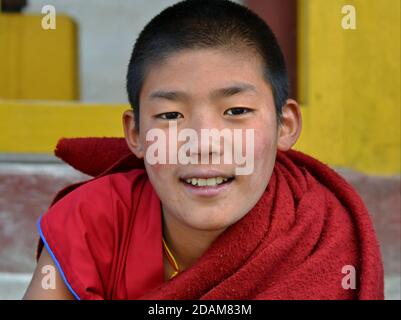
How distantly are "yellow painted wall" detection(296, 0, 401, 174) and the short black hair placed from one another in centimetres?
96

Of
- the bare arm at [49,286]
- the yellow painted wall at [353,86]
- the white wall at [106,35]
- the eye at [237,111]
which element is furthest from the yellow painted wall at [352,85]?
the white wall at [106,35]

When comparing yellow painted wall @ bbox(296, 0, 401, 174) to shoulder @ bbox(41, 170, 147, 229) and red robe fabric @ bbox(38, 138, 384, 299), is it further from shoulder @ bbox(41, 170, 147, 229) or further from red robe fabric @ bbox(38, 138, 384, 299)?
shoulder @ bbox(41, 170, 147, 229)

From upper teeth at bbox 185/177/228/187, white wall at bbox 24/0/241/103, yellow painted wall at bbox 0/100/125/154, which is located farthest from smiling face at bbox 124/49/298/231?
white wall at bbox 24/0/241/103

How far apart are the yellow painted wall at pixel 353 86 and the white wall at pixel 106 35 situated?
147 inches

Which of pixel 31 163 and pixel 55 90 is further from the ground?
pixel 55 90

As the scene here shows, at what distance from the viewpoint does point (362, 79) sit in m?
2.65

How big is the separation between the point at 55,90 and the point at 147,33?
191cm

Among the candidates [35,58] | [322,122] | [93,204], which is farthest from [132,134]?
[35,58]

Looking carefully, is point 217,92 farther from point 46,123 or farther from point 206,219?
point 46,123

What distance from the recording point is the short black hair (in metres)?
1.58

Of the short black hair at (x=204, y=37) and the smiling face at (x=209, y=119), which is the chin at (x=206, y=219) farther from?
the short black hair at (x=204, y=37)

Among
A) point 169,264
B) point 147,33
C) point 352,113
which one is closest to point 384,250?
point 352,113

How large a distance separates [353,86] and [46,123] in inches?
42.5
